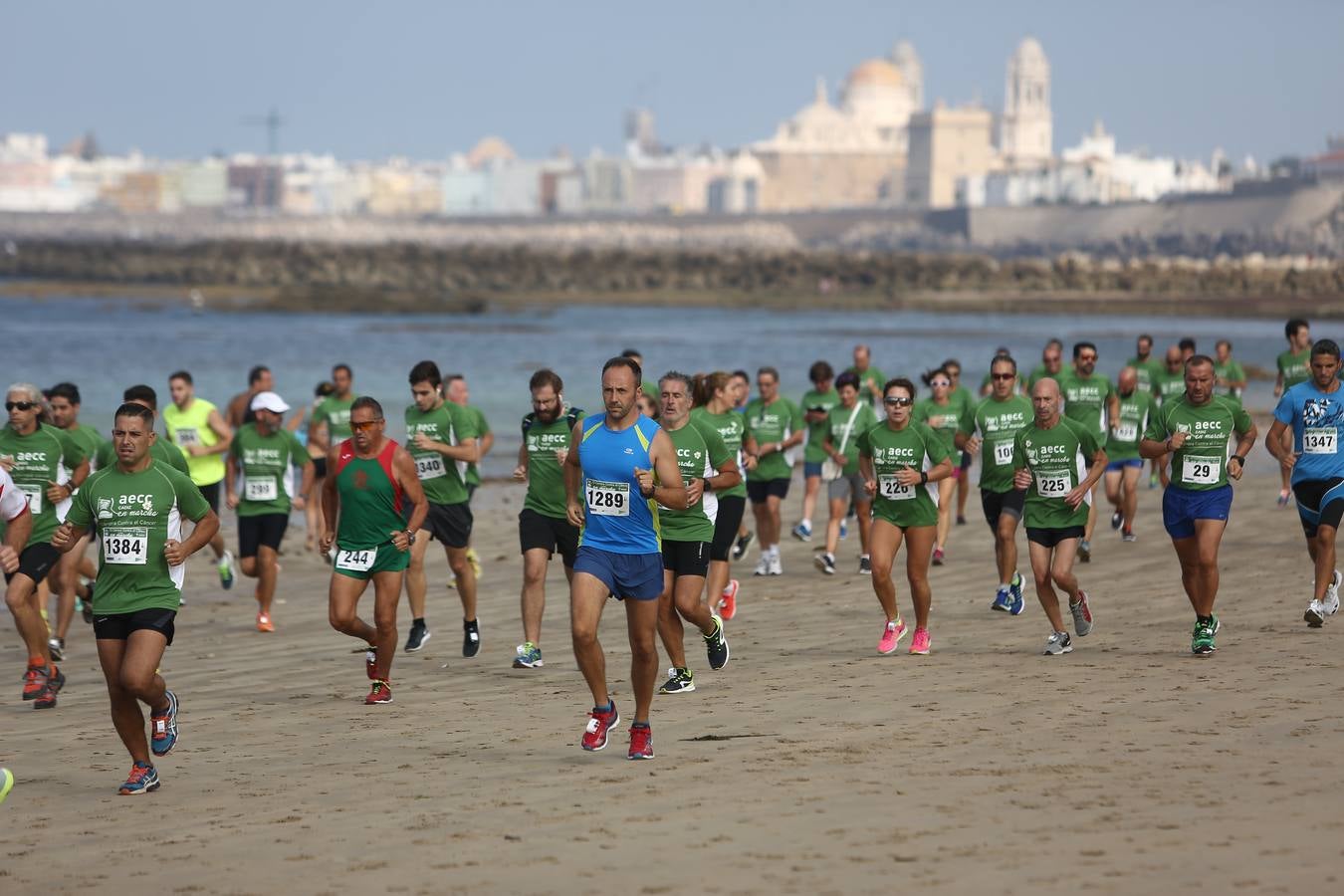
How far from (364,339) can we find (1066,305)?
31015mm

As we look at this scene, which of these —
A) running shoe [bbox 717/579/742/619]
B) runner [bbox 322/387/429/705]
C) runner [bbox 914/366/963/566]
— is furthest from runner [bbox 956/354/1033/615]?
runner [bbox 322/387/429/705]

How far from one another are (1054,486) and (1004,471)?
1.75 m

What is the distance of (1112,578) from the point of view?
13.1 m

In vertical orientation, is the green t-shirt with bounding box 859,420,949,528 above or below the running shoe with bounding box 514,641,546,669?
above

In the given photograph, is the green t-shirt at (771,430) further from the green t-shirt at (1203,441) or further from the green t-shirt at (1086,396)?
the green t-shirt at (1203,441)

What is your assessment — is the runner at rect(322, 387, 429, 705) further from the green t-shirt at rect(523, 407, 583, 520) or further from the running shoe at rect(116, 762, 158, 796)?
the running shoe at rect(116, 762, 158, 796)

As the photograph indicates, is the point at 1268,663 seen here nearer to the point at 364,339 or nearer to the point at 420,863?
the point at 420,863

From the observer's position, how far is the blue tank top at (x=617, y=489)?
7395 mm

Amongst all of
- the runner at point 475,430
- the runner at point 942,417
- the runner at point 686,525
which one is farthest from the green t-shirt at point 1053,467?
the runner at point 942,417

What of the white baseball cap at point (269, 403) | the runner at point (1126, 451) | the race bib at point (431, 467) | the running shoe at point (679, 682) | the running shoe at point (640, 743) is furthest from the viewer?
the runner at point (1126, 451)

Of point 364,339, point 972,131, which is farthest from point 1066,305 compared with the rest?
point 972,131

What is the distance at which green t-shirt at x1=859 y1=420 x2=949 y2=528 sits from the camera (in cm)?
1002

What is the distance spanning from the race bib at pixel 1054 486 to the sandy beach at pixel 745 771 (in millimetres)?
843

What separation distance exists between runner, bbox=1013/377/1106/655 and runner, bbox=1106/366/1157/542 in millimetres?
5210
